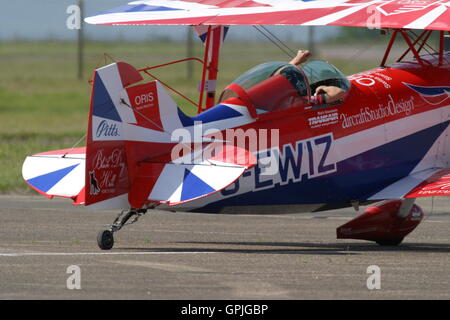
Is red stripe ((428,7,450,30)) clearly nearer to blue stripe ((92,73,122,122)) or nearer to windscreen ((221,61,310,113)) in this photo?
windscreen ((221,61,310,113))

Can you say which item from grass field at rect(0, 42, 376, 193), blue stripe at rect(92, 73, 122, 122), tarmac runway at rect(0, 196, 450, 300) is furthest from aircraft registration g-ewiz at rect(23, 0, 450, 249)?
grass field at rect(0, 42, 376, 193)

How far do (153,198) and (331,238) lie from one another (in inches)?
144

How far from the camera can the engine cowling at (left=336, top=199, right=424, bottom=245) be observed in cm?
1359

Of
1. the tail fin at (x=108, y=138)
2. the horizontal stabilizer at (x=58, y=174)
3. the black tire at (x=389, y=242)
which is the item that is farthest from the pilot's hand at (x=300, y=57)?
the horizontal stabilizer at (x=58, y=174)

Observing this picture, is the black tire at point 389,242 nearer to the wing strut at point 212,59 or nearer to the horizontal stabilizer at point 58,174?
the wing strut at point 212,59

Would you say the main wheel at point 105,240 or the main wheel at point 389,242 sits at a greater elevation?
the main wheel at point 105,240

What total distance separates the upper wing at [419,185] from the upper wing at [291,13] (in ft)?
6.23

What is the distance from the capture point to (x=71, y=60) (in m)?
71.2

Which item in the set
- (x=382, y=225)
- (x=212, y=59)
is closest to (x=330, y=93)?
(x=382, y=225)

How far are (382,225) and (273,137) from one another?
2.24 metres

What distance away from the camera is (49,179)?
1230 cm

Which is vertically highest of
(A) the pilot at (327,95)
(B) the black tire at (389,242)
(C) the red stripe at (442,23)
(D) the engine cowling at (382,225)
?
(C) the red stripe at (442,23)

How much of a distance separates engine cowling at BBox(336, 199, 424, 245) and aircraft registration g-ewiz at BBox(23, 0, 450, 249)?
0.02m

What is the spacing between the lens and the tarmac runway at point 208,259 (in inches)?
376
